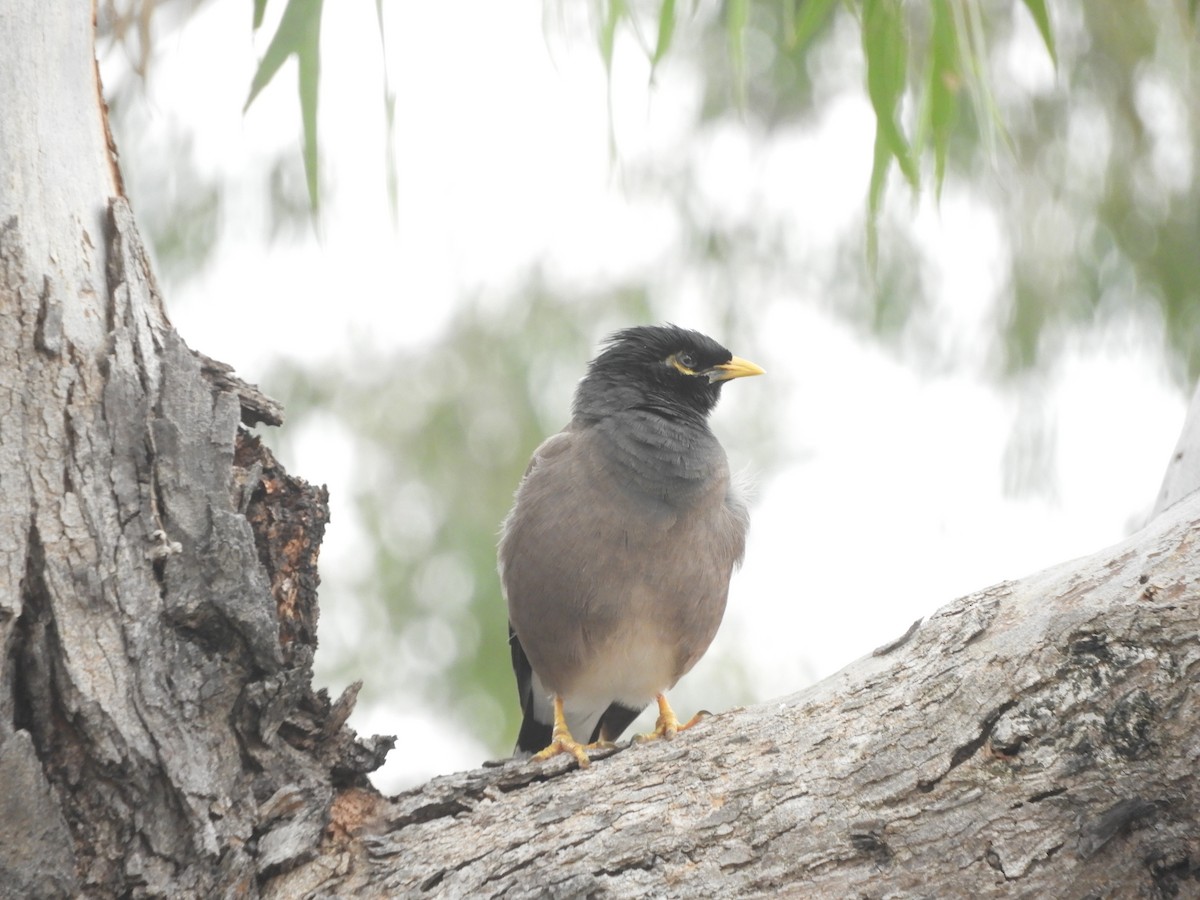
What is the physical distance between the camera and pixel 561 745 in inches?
149

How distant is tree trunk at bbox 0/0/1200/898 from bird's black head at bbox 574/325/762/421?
2.29m

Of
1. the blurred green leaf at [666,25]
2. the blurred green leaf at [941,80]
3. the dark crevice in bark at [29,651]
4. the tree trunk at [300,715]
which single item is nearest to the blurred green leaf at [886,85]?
the blurred green leaf at [941,80]

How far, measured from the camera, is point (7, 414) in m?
2.53

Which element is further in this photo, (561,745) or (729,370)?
(729,370)

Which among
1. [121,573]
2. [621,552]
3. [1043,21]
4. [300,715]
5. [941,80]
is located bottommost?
[300,715]

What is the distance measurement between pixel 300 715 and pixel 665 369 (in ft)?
8.96

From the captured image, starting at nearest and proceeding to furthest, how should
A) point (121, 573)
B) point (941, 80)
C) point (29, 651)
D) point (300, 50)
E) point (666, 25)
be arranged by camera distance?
1. point (29, 651)
2. point (121, 573)
3. point (300, 50)
4. point (666, 25)
5. point (941, 80)

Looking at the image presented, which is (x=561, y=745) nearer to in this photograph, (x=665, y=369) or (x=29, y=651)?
(x=29, y=651)

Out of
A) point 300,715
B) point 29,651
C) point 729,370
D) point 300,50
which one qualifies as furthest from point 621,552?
point 29,651

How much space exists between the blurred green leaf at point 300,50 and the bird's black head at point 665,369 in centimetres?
212

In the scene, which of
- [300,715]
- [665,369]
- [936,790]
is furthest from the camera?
[665,369]

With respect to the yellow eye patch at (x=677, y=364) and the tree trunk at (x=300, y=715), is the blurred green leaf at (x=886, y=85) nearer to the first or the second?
the tree trunk at (x=300, y=715)

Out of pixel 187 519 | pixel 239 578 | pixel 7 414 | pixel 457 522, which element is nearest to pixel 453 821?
pixel 239 578

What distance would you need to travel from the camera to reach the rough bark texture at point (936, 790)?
2.18 metres
